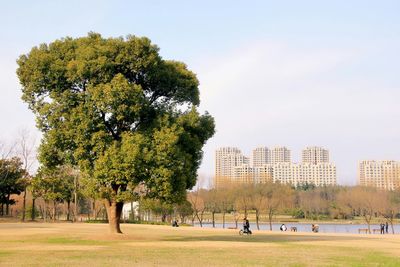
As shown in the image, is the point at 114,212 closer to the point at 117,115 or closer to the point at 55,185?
the point at 117,115

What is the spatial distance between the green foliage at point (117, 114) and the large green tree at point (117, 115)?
58 millimetres

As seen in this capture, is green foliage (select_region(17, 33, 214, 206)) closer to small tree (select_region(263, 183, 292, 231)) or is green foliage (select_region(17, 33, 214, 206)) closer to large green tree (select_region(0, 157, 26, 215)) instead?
large green tree (select_region(0, 157, 26, 215))

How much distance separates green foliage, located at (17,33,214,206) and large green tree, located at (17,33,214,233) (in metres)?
0.06

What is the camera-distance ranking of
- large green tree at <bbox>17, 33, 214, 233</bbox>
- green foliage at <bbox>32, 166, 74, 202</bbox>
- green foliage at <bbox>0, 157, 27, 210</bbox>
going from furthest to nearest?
green foliage at <bbox>32, 166, 74, 202</bbox>, green foliage at <bbox>0, 157, 27, 210</bbox>, large green tree at <bbox>17, 33, 214, 233</bbox>

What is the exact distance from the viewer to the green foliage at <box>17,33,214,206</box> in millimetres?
28875

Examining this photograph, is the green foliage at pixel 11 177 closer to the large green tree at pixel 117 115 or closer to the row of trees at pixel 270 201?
the row of trees at pixel 270 201

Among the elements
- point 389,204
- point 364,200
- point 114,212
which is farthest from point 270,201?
point 114,212

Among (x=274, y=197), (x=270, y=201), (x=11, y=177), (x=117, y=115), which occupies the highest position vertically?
(x=117, y=115)

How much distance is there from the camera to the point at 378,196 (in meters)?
89.4

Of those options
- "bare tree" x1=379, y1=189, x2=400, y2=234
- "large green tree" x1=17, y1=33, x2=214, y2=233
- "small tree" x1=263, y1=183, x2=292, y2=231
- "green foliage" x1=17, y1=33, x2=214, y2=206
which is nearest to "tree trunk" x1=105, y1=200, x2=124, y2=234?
"large green tree" x1=17, y1=33, x2=214, y2=233

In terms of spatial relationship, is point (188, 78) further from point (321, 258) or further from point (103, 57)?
point (321, 258)

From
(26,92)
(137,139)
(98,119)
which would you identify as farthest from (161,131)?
(26,92)

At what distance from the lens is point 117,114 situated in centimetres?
2950

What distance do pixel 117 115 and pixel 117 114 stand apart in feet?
0.22
